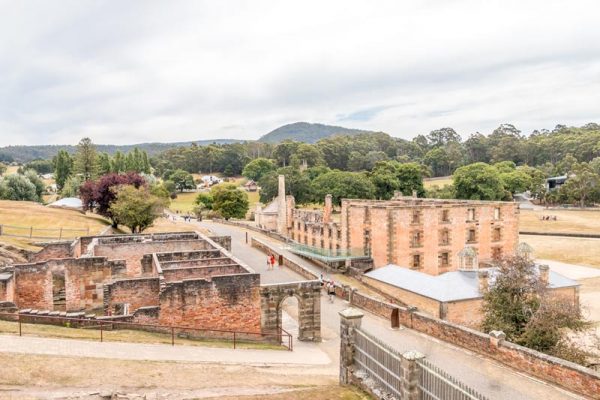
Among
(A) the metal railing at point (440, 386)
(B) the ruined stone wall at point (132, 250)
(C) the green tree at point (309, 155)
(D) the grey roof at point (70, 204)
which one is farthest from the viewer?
(C) the green tree at point (309, 155)

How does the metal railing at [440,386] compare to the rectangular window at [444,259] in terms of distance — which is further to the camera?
the rectangular window at [444,259]

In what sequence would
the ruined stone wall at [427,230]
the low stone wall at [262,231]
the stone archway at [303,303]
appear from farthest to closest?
the low stone wall at [262,231] → the ruined stone wall at [427,230] → the stone archway at [303,303]

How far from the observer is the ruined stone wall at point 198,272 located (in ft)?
77.3

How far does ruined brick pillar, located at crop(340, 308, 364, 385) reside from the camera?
604 inches

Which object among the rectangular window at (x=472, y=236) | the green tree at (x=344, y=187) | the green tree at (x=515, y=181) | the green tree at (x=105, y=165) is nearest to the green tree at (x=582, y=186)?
the green tree at (x=515, y=181)

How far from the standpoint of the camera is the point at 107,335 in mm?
18219

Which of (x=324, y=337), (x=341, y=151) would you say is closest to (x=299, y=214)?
(x=324, y=337)

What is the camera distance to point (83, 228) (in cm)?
4891

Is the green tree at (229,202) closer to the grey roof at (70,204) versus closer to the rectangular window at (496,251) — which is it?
the grey roof at (70,204)

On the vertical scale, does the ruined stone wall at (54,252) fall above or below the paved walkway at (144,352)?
above

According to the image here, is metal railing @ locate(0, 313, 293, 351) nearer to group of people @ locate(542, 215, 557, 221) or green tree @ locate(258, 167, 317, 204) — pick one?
group of people @ locate(542, 215, 557, 221)

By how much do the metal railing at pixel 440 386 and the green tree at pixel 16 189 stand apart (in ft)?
249

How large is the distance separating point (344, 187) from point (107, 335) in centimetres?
7480

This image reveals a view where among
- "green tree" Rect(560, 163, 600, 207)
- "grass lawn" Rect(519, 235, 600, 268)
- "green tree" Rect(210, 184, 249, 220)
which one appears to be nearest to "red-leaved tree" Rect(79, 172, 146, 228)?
"green tree" Rect(210, 184, 249, 220)
